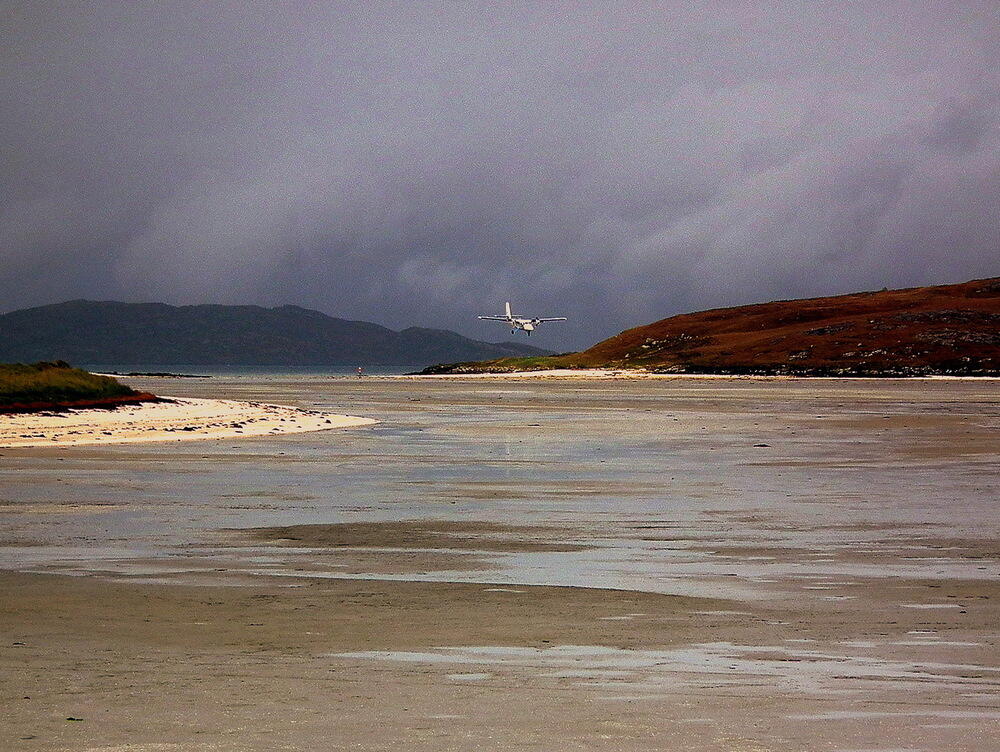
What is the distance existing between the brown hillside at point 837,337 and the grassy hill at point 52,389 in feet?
336

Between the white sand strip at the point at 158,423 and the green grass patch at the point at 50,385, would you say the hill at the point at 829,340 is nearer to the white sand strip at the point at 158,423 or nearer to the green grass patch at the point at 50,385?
the white sand strip at the point at 158,423

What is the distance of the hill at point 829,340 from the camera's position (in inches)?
5586

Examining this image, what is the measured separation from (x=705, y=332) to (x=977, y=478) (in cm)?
16003

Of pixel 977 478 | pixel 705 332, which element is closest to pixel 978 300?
pixel 705 332

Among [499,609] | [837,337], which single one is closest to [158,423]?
[499,609]

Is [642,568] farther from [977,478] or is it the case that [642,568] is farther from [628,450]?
[628,450]

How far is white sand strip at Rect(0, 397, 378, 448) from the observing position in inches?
1384

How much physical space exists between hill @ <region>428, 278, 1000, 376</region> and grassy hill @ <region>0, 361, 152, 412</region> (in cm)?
10194

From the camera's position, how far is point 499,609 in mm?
11172

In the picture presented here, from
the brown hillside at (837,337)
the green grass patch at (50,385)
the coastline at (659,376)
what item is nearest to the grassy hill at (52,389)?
the green grass patch at (50,385)

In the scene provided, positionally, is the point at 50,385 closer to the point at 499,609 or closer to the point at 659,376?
the point at 499,609

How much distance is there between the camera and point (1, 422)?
37125 millimetres

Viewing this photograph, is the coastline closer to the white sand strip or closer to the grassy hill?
the white sand strip

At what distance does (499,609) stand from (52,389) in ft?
115
